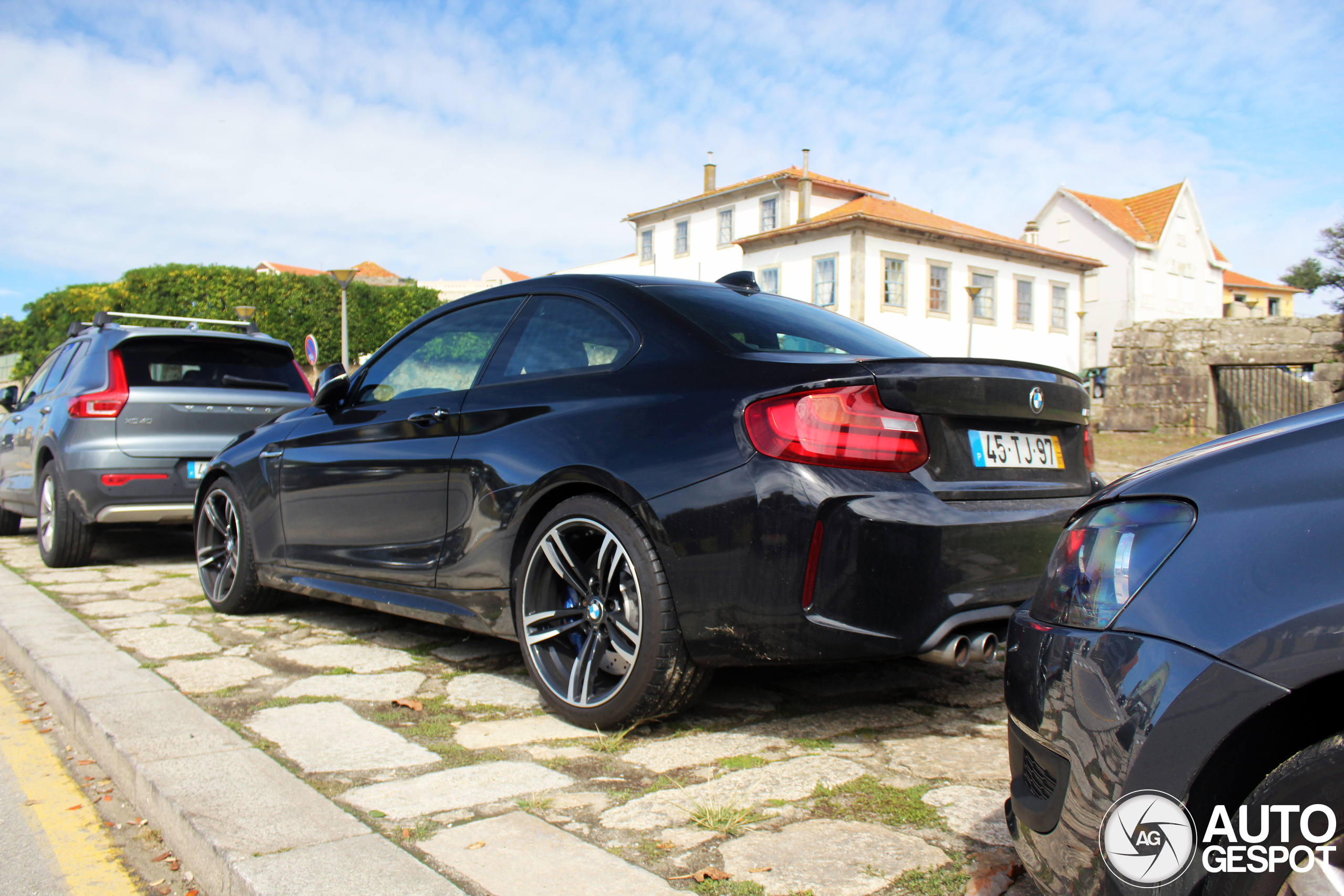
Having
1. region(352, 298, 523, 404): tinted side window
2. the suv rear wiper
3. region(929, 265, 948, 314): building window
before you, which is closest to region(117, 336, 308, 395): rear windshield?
the suv rear wiper

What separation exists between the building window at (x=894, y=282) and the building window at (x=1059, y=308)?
8.02 meters

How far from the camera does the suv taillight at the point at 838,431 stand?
2568mm

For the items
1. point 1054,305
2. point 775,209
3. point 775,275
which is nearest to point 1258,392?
point 775,275

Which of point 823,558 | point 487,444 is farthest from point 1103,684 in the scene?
point 487,444

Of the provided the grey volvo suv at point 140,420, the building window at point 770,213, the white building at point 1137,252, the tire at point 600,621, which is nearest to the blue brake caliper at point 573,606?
the tire at point 600,621

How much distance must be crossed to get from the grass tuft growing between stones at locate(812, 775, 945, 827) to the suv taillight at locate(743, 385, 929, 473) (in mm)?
824

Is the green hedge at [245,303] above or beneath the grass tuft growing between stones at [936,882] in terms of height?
above

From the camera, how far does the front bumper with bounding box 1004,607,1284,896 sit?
1.32m

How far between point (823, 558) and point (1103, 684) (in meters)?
1.09

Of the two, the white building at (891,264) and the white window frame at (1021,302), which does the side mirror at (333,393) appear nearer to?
the white building at (891,264)

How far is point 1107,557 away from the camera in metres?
1.54

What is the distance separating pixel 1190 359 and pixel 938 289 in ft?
56.4

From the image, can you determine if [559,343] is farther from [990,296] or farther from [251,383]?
[990,296]

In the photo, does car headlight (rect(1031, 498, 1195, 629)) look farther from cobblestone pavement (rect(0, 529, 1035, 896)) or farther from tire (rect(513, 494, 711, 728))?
tire (rect(513, 494, 711, 728))
